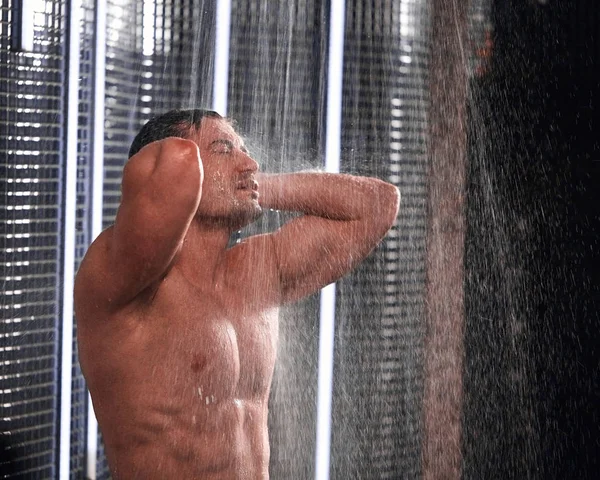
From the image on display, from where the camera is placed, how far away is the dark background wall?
2.45 meters

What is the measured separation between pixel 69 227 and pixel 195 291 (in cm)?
63

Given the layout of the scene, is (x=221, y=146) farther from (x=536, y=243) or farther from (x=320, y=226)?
(x=536, y=243)

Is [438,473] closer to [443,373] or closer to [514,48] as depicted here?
[443,373]

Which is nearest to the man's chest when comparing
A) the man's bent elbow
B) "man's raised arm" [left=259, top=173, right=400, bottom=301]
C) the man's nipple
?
the man's nipple

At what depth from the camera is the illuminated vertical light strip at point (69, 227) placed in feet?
7.23

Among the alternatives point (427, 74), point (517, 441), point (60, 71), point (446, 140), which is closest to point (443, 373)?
point (517, 441)

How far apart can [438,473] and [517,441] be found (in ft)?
0.78

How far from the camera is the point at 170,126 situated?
176cm

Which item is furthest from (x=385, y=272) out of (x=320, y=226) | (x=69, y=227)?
(x=69, y=227)

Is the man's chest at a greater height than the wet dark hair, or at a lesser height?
lesser

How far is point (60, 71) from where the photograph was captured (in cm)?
221

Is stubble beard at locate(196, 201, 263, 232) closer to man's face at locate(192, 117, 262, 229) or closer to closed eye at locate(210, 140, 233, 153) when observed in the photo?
man's face at locate(192, 117, 262, 229)

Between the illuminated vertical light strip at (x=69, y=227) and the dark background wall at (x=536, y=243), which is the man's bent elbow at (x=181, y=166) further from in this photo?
the dark background wall at (x=536, y=243)

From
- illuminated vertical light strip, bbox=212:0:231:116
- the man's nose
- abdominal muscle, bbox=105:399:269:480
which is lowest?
abdominal muscle, bbox=105:399:269:480
